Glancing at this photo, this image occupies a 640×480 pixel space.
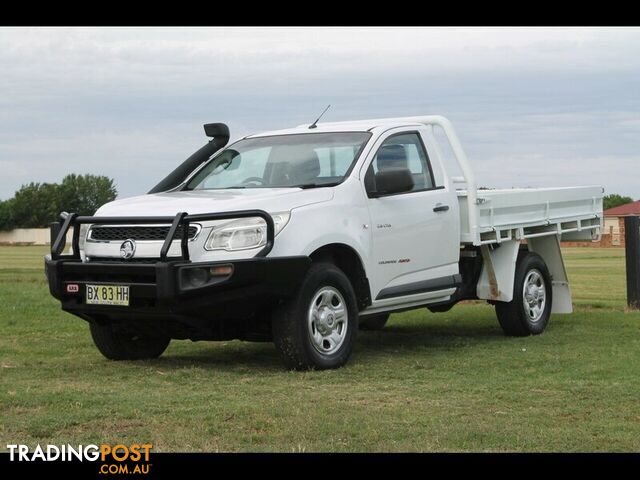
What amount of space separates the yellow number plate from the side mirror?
7.96ft

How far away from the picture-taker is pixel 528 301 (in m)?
12.5

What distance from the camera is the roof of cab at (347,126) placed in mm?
10780

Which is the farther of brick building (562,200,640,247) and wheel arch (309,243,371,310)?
brick building (562,200,640,247)

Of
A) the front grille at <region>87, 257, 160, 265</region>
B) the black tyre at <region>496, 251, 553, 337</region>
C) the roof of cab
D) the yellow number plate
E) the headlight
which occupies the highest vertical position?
the roof of cab

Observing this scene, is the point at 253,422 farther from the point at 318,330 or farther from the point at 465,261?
the point at 465,261

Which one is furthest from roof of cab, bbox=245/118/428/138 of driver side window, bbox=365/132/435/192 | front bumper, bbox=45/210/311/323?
front bumper, bbox=45/210/311/323

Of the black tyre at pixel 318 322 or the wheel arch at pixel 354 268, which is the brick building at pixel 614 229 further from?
the black tyre at pixel 318 322

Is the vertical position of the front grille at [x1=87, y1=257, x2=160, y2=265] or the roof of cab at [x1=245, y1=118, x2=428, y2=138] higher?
the roof of cab at [x1=245, y1=118, x2=428, y2=138]

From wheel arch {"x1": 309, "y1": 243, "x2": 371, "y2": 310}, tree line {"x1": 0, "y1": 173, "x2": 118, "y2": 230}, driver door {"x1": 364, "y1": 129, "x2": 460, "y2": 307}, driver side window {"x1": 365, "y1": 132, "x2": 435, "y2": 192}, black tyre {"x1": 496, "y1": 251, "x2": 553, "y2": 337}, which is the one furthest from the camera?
tree line {"x1": 0, "y1": 173, "x2": 118, "y2": 230}

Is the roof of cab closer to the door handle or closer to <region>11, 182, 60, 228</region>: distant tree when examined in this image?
the door handle

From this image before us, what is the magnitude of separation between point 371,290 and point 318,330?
87 cm

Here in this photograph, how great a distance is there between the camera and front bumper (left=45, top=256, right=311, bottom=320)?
28.8 feet

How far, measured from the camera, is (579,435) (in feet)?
21.6
